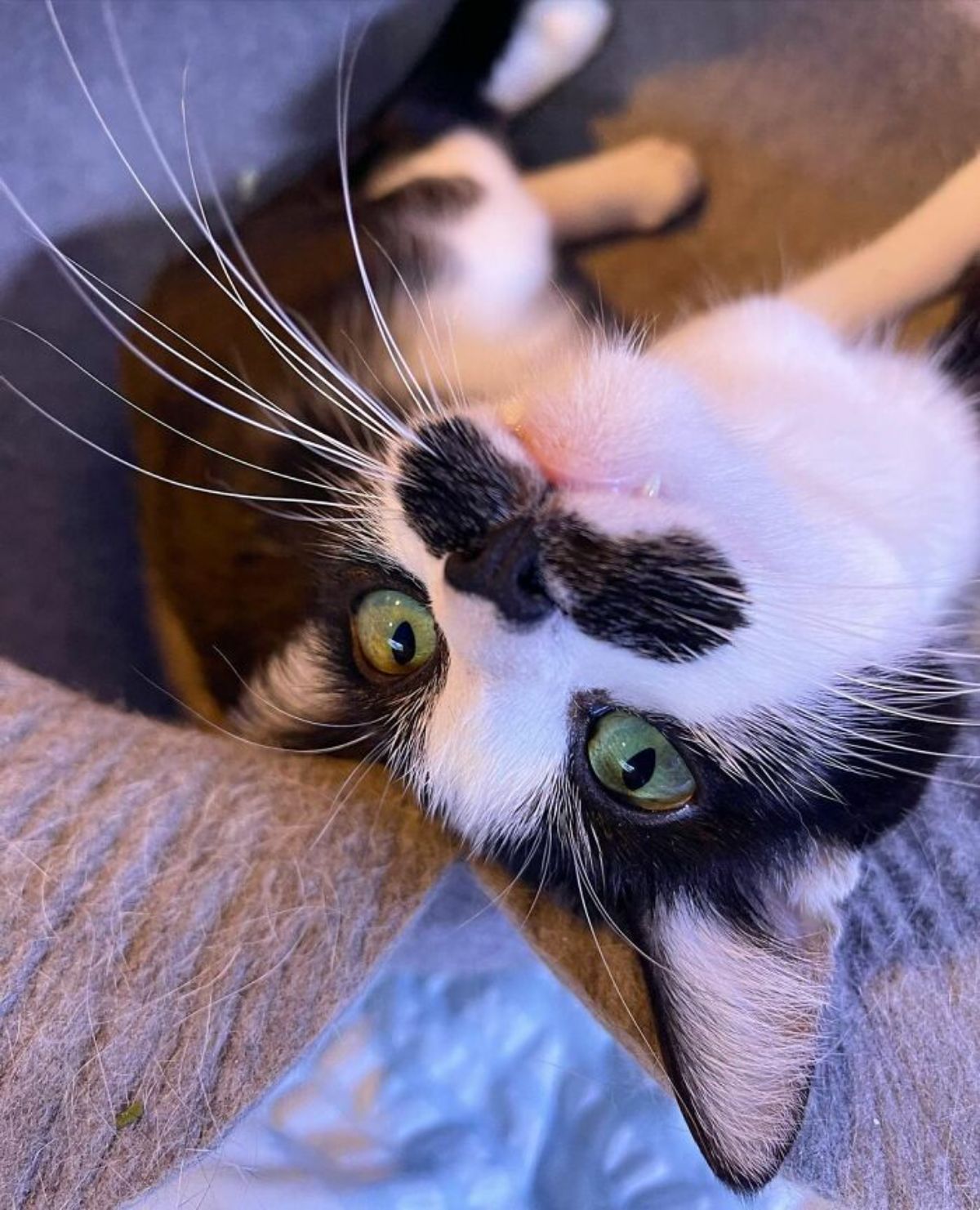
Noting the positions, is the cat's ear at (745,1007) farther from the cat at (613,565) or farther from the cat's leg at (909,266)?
the cat's leg at (909,266)

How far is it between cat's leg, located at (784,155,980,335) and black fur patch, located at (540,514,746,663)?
1.69 feet

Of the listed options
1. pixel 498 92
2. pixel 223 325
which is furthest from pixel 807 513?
pixel 498 92

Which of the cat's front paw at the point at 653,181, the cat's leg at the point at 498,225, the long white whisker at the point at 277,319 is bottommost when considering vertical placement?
the long white whisker at the point at 277,319

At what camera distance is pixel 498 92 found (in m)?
1.31

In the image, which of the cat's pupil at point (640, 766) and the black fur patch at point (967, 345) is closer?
the cat's pupil at point (640, 766)

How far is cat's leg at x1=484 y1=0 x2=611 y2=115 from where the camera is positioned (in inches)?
50.1

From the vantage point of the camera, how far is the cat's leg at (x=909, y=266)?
1027mm

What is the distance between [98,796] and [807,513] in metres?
0.59

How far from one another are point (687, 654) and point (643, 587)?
0.21 ft

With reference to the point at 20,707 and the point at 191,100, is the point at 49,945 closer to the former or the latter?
the point at 20,707

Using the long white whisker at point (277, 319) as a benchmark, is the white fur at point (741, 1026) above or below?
below

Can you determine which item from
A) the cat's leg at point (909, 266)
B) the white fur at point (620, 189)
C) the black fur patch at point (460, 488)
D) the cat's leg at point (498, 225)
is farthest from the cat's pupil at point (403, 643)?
the white fur at point (620, 189)

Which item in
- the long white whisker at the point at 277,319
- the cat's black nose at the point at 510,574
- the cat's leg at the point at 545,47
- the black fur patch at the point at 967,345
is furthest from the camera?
the cat's leg at the point at 545,47

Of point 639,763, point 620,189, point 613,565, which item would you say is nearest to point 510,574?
point 613,565
